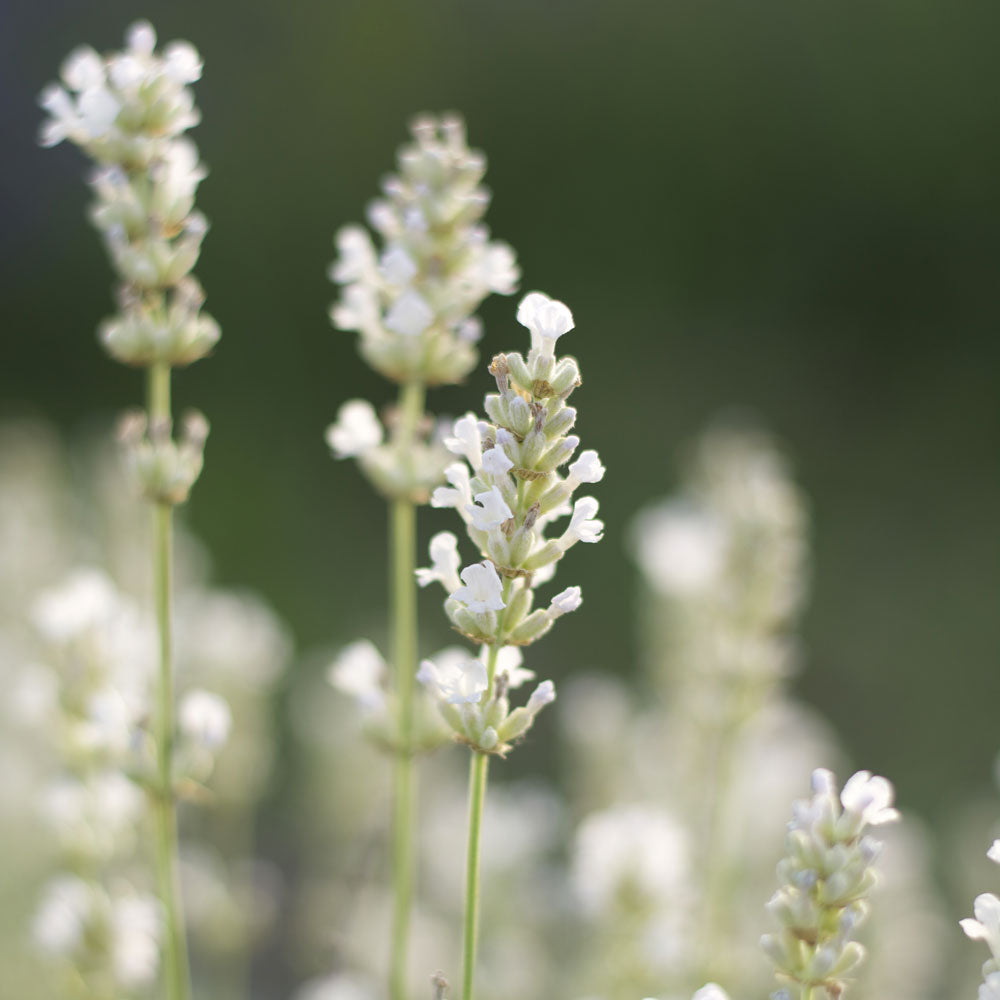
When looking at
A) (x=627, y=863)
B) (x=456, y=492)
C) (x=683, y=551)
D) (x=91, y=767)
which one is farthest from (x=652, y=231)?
(x=456, y=492)

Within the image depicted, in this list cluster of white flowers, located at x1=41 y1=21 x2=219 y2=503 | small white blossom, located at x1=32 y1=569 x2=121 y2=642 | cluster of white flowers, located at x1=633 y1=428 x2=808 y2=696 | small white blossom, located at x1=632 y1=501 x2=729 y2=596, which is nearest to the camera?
cluster of white flowers, located at x1=41 y1=21 x2=219 y2=503

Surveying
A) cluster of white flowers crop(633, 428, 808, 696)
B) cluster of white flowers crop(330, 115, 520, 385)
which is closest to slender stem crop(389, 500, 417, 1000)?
cluster of white flowers crop(330, 115, 520, 385)

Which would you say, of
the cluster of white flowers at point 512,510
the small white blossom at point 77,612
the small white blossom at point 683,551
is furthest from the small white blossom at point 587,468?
the small white blossom at point 683,551

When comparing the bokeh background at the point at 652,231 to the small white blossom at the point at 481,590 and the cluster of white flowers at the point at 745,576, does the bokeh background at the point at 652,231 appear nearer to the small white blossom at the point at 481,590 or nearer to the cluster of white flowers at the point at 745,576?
the cluster of white flowers at the point at 745,576

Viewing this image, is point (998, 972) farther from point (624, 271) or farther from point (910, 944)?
point (624, 271)

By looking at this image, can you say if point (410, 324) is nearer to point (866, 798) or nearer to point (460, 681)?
point (460, 681)

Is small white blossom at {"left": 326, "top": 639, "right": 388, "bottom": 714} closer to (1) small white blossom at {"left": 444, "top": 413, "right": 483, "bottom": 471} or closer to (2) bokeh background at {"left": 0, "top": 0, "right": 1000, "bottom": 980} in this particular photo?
(1) small white blossom at {"left": 444, "top": 413, "right": 483, "bottom": 471}
